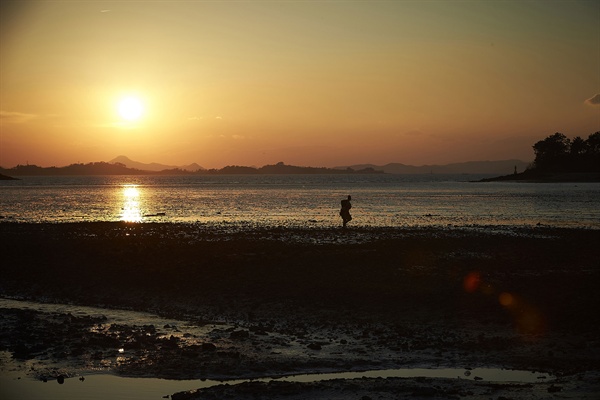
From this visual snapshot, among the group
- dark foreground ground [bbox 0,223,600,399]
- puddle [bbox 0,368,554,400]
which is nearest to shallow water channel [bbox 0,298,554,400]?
puddle [bbox 0,368,554,400]

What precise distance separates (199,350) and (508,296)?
1054 centimetres

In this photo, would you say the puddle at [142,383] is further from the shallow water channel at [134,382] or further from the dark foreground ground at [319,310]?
the dark foreground ground at [319,310]

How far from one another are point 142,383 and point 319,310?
24.0ft

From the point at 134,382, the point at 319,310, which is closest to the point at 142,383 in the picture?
the point at 134,382

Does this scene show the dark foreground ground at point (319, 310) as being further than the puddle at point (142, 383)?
Yes

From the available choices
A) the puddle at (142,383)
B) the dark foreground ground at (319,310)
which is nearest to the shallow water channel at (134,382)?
the puddle at (142,383)

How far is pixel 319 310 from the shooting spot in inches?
731

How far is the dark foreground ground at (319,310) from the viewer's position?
13.0 meters

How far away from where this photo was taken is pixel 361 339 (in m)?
15.4

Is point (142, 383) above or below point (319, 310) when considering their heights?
below

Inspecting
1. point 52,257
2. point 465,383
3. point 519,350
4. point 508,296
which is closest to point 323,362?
point 465,383

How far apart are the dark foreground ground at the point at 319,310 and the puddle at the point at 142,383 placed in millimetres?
346

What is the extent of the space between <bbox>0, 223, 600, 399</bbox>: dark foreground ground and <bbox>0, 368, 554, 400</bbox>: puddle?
346 millimetres

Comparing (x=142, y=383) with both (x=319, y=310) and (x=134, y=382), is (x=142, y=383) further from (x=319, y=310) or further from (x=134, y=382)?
(x=319, y=310)
